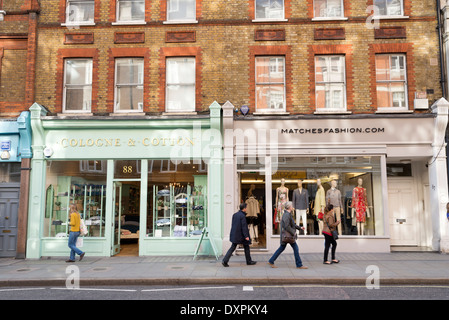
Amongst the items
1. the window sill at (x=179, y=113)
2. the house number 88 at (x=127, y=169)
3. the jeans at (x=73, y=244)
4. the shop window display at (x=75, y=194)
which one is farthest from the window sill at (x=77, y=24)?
the jeans at (x=73, y=244)

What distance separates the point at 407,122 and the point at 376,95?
1.37m

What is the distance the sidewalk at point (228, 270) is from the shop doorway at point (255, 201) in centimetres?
92

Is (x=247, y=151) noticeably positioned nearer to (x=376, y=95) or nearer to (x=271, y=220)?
(x=271, y=220)

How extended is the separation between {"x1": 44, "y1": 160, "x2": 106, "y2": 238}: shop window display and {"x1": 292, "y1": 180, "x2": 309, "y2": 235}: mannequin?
6.63 metres

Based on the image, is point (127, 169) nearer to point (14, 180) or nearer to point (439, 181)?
point (14, 180)

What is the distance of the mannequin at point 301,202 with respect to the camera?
1380 cm

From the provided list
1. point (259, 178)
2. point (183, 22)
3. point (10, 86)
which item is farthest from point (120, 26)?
point (259, 178)

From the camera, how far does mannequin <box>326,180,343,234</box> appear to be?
13602mm

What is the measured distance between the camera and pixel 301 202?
13883mm

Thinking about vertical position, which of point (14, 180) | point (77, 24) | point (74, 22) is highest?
point (74, 22)

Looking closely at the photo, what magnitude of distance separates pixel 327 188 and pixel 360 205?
1.25 meters

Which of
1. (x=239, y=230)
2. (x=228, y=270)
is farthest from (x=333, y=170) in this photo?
(x=228, y=270)

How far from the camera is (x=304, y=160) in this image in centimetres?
1385

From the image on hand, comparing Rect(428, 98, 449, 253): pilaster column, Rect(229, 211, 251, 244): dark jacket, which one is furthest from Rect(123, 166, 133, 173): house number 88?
Rect(428, 98, 449, 253): pilaster column
